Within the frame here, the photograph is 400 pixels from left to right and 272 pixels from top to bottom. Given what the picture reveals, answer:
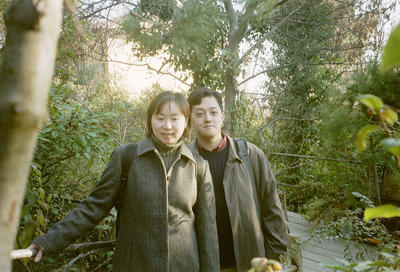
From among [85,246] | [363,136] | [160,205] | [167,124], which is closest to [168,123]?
[167,124]

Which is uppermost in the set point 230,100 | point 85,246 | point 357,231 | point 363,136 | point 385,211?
point 230,100

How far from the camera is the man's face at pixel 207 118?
2.38m

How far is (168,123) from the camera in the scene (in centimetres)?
190

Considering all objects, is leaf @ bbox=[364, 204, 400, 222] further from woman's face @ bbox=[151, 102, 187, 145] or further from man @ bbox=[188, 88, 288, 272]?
man @ bbox=[188, 88, 288, 272]

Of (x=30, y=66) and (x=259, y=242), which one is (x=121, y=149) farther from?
(x=30, y=66)

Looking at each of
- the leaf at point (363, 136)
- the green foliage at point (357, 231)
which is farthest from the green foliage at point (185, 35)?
the leaf at point (363, 136)

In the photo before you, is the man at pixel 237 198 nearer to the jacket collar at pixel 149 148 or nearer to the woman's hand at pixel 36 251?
the jacket collar at pixel 149 148

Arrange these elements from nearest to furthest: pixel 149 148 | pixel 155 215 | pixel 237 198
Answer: pixel 155 215
pixel 149 148
pixel 237 198

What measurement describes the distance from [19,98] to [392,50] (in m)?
0.38

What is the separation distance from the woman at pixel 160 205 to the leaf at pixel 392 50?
61.2 inches

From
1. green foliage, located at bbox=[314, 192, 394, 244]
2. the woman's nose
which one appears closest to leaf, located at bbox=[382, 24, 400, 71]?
green foliage, located at bbox=[314, 192, 394, 244]

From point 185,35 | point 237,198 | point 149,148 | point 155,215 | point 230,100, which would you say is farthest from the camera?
point 230,100

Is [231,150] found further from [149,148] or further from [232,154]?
[149,148]

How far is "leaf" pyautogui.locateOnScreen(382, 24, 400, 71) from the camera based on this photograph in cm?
34
